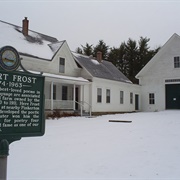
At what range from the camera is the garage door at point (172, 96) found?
2614 centimetres

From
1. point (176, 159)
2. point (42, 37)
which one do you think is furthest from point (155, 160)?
point (42, 37)

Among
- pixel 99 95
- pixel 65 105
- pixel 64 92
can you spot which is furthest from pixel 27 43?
pixel 99 95

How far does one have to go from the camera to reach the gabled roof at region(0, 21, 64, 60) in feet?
61.4

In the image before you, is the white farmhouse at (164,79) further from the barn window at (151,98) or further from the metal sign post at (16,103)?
the metal sign post at (16,103)

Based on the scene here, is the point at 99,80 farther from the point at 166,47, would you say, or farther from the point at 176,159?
the point at 176,159

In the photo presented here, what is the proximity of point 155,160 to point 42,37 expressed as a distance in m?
19.7

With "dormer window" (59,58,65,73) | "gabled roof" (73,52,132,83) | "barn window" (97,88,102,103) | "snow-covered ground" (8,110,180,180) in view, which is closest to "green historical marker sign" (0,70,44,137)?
"snow-covered ground" (8,110,180,180)

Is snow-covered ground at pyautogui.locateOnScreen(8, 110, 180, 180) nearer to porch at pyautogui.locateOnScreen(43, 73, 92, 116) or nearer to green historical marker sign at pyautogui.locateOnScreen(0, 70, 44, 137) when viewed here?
green historical marker sign at pyautogui.locateOnScreen(0, 70, 44, 137)

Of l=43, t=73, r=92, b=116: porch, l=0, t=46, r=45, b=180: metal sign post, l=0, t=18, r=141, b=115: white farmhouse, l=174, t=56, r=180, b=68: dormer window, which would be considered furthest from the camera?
l=174, t=56, r=180, b=68: dormer window

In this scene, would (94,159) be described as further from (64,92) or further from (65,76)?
(64,92)

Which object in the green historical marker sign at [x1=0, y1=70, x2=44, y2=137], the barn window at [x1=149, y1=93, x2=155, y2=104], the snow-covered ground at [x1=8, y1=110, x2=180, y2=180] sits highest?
the barn window at [x1=149, y1=93, x2=155, y2=104]

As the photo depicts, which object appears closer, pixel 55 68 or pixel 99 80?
pixel 55 68

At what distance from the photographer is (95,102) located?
913 inches

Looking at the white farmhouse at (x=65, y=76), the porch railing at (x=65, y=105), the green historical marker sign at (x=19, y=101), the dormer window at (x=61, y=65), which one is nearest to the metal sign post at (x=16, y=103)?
the green historical marker sign at (x=19, y=101)
